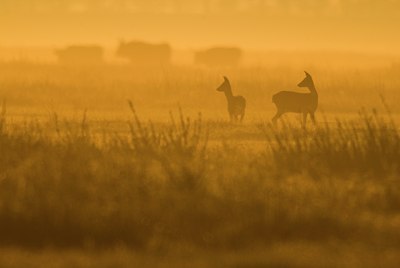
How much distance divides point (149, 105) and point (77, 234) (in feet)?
66.3

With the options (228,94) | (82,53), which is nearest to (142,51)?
(82,53)

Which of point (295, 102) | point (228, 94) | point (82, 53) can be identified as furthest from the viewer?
point (82, 53)

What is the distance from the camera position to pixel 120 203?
9828 millimetres

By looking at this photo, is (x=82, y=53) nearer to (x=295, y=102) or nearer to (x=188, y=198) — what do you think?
(x=295, y=102)

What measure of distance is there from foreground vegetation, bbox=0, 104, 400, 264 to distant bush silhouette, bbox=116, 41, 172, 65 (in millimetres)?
44198

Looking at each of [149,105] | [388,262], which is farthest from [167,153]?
[149,105]

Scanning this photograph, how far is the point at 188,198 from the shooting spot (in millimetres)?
9953

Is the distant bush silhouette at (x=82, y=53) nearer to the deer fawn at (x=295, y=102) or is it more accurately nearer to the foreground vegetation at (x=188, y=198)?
the deer fawn at (x=295, y=102)

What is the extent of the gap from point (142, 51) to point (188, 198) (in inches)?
1859

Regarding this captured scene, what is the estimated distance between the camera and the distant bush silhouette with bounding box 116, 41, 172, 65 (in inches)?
2227

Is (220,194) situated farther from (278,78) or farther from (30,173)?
(278,78)

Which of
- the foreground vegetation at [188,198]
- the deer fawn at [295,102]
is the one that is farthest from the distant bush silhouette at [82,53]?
the foreground vegetation at [188,198]

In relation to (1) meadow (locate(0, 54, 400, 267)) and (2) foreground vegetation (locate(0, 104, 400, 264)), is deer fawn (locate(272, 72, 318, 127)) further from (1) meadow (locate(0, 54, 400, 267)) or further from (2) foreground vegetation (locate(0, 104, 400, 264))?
(2) foreground vegetation (locate(0, 104, 400, 264))

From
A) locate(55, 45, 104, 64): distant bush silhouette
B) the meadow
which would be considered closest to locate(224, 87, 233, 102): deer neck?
the meadow
